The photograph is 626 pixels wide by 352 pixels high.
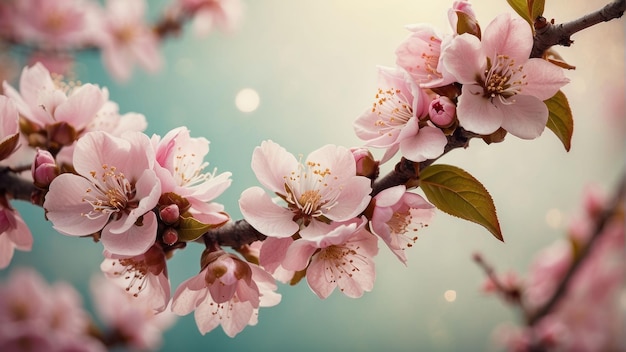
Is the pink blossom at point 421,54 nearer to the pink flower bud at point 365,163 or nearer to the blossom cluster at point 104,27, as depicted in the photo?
the pink flower bud at point 365,163

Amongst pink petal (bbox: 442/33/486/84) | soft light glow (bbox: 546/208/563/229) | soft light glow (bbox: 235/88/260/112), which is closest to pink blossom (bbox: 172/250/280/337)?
pink petal (bbox: 442/33/486/84)

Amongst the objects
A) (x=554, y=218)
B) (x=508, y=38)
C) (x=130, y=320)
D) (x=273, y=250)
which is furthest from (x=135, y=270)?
(x=554, y=218)

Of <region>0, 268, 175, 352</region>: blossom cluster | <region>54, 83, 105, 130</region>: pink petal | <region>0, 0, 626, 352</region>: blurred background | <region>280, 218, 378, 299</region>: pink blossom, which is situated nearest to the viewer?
<region>280, 218, 378, 299</region>: pink blossom

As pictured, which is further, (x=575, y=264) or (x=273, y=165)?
(x=575, y=264)

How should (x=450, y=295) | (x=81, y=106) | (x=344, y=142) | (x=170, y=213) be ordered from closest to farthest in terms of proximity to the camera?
(x=170, y=213)
(x=81, y=106)
(x=344, y=142)
(x=450, y=295)

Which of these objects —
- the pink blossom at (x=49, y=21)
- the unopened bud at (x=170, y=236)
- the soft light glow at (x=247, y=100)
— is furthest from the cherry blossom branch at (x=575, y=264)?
the pink blossom at (x=49, y=21)

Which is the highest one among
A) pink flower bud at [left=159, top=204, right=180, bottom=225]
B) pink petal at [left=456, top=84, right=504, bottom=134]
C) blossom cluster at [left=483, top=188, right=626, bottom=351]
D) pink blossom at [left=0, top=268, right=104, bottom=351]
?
pink petal at [left=456, top=84, right=504, bottom=134]

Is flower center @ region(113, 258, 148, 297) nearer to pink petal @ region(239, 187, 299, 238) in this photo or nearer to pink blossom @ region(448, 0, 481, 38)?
pink petal @ region(239, 187, 299, 238)

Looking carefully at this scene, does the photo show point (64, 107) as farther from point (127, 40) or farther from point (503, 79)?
point (127, 40)
